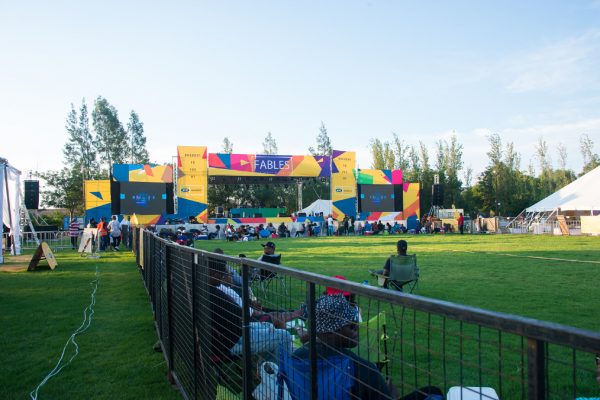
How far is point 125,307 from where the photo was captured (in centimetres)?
Answer: 811

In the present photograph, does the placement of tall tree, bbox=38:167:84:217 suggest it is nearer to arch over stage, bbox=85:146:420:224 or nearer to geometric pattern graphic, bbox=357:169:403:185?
arch over stage, bbox=85:146:420:224

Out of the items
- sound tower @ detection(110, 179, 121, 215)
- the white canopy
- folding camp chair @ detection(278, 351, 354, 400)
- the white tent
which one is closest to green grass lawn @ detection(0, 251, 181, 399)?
folding camp chair @ detection(278, 351, 354, 400)

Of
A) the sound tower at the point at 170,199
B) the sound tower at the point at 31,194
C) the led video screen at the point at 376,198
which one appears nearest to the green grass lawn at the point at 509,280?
the sound tower at the point at 31,194

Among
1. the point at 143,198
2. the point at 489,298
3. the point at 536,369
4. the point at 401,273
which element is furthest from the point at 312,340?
the point at 143,198

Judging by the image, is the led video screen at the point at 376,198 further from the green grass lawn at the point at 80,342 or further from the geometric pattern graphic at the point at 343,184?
the green grass lawn at the point at 80,342

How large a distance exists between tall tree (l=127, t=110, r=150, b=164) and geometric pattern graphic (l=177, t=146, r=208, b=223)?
30926 mm

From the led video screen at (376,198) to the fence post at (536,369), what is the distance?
1425 inches

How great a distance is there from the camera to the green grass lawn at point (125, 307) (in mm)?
4566

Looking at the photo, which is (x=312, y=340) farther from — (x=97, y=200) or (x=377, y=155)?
(x=377, y=155)

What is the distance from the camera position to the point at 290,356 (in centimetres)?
235

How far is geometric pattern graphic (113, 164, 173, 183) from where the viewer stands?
30.9 metres

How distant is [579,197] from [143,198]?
29303mm

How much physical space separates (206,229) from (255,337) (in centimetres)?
2933

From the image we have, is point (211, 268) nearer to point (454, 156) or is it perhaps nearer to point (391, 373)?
point (391, 373)
